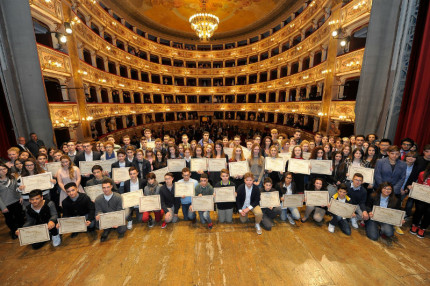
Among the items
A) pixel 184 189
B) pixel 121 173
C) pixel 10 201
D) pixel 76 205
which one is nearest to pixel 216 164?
pixel 184 189

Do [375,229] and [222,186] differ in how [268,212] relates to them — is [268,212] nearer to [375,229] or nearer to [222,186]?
[222,186]

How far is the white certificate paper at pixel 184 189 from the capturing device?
5.60m

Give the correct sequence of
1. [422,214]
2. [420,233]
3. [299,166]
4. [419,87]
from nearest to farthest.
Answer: [420,233] → [422,214] → [299,166] → [419,87]

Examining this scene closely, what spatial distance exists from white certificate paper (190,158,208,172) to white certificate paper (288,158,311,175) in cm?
311

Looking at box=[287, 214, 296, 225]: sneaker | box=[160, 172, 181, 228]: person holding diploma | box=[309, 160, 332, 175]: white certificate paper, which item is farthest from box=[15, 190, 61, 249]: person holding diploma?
box=[309, 160, 332, 175]: white certificate paper

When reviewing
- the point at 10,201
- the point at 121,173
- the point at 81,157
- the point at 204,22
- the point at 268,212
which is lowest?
the point at 268,212

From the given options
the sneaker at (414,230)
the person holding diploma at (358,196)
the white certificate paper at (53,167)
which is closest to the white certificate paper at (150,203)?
the white certificate paper at (53,167)

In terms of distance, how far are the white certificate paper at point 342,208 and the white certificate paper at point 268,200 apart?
5.11 feet

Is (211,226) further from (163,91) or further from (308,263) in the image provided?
(163,91)

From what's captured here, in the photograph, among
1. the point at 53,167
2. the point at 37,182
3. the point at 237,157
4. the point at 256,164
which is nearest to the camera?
the point at 37,182

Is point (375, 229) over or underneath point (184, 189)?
underneath

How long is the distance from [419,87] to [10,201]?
1488cm

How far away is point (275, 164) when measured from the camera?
6566 mm

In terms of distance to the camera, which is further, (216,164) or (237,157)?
(237,157)
